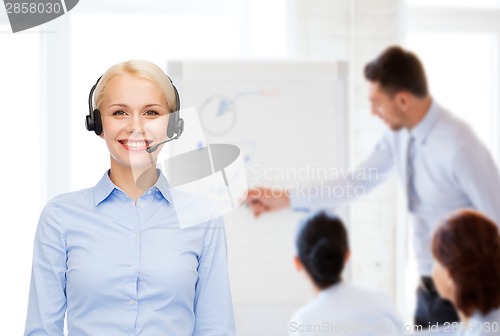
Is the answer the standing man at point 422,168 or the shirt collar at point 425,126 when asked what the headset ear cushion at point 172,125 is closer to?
the standing man at point 422,168

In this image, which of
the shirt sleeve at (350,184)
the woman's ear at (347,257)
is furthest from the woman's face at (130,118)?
the woman's ear at (347,257)

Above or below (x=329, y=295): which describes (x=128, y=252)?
above

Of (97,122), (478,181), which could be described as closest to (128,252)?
(97,122)

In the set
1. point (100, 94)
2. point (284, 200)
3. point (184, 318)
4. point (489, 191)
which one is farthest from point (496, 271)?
point (100, 94)

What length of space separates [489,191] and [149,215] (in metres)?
1.20

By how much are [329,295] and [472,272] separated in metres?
0.40

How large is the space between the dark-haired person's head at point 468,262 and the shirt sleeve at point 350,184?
246 mm

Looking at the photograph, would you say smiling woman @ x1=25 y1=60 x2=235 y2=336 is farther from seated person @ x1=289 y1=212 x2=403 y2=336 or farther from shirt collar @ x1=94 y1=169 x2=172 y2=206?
seated person @ x1=289 y1=212 x2=403 y2=336

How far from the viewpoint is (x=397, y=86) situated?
6.46 ft

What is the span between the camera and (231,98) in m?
1.83

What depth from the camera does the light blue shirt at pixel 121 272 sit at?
105 cm

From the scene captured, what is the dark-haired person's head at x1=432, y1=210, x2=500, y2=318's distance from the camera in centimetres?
179

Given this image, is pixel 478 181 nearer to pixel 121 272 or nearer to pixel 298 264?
pixel 298 264

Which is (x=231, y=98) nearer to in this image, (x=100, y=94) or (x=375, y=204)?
(x=375, y=204)
